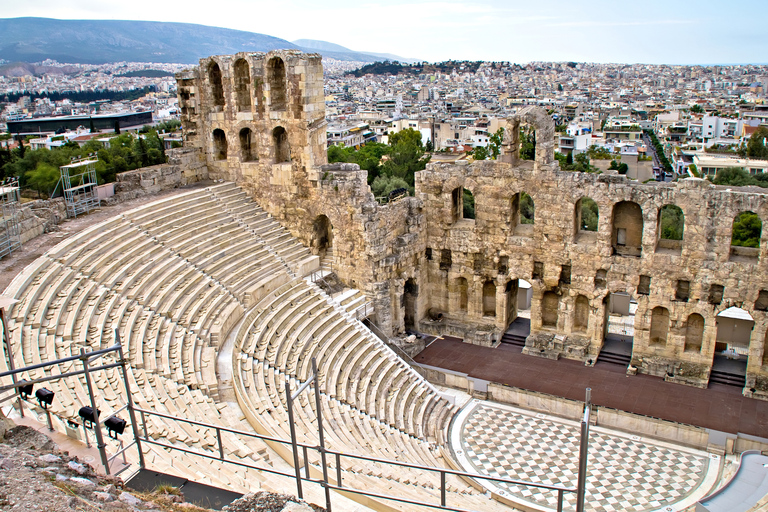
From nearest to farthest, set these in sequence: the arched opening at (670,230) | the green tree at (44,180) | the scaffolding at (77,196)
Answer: the scaffolding at (77,196), the arched opening at (670,230), the green tree at (44,180)

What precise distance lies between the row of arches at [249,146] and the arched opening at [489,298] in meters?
9.05

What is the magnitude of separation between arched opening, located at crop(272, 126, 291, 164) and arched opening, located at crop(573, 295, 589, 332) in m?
12.0

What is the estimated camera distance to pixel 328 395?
17.5m

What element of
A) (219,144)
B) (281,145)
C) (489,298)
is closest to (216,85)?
(219,144)

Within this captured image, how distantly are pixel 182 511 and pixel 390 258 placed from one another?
16.2m

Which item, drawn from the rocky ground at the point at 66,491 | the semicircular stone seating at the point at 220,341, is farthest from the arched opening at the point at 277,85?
the rocky ground at the point at 66,491

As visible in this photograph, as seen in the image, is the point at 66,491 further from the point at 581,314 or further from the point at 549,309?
the point at 549,309

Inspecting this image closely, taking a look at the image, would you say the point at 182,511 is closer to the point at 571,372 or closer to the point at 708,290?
the point at 571,372

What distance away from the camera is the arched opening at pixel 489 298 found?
24.7 meters

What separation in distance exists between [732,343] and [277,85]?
19081 mm

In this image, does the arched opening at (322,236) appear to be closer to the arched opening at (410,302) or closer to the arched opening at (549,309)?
the arched opening at (410,302)

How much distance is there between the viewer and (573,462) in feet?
58.0

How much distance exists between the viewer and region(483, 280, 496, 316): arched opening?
81.1 feet

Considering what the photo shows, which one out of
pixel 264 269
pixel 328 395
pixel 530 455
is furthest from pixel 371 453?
pixel 264 269
